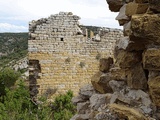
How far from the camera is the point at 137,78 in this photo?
3303mm

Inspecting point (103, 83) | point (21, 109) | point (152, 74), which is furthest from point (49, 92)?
point (152, 74)

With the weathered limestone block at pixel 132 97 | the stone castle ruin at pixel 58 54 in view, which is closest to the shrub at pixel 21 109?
the stone castle ruin at pixel 58 54

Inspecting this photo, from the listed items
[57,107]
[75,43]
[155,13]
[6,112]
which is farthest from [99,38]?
[155,13]

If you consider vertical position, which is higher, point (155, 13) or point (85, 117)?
point (155, 13)

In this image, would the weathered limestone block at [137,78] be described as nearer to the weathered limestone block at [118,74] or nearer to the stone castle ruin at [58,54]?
the weathered limestone block at [118,74]

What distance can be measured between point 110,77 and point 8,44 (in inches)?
2767

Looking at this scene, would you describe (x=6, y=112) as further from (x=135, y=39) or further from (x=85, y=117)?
(x=135, y=39)

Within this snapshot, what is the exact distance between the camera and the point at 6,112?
1073 centimetres

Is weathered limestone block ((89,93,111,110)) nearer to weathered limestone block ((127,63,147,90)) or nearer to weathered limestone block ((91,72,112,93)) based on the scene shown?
weathered limestone block ((91,72,112,93))

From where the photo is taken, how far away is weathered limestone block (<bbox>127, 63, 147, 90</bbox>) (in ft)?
10.7

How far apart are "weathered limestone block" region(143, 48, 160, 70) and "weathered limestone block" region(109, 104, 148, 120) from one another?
0.39 meters

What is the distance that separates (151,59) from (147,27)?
276 millimetres

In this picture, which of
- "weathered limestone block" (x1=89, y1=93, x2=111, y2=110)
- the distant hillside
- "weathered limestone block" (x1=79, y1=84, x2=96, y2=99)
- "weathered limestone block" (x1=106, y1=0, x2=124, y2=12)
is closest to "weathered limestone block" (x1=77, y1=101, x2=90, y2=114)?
"weathered limestone block" (x1=79, y1=84, x2=96, y2=99)

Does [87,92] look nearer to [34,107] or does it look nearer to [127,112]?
[127,112]
